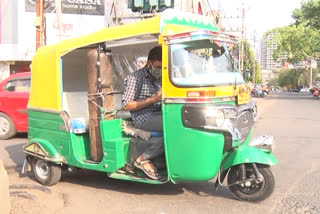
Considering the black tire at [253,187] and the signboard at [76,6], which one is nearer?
the black tire at [253,187]

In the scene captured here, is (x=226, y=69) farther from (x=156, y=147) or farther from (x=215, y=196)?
(x=215, y=196)

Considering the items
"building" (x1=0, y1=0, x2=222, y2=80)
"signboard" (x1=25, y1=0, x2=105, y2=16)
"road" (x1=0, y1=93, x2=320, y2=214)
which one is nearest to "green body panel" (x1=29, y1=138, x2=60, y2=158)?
"road" (x1=0, y1=93, x2=320, y2=214)

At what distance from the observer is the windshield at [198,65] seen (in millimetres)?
4277

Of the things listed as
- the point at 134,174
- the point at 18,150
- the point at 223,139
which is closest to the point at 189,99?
the point at 223,139

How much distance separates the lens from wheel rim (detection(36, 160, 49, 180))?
5.65 m

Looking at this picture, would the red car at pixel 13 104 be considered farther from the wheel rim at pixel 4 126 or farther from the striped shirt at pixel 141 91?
the striped shirt at pixel 141 91

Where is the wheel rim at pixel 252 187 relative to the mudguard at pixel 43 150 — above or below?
below

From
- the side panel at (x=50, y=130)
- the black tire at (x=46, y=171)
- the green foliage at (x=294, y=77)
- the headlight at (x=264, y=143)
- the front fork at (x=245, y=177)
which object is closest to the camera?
the front fork at (x=245, y=177)

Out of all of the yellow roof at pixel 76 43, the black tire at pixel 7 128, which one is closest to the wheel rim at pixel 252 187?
the yellow roof at pixel 76 43

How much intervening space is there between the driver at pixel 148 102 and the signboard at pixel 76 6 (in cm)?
1416

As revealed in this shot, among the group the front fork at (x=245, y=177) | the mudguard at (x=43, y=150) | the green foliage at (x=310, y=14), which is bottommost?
the front fork at (x=245, y=177)

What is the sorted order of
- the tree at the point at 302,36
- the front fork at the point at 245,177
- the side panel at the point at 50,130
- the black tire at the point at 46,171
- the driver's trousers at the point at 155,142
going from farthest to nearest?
1. the tree at the point at 302,36
2. the black tire at the point at 46,171
3. the side panel at the point at 50,130
4. the driver's trousers at the point at 155,142
5. the front fork at the point at 245,177

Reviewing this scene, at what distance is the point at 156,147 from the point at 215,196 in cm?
100

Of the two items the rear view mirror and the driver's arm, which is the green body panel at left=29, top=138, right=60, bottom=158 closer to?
the driver's arm
